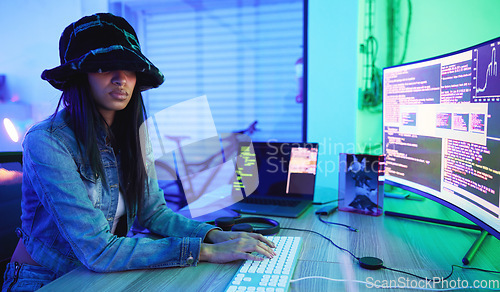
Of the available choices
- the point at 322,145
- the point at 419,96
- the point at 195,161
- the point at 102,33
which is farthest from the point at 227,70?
the point at 102,33

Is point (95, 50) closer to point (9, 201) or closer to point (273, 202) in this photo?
point (9, 201)

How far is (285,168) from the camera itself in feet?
5.35

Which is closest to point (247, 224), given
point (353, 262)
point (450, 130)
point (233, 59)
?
point (353, 262)

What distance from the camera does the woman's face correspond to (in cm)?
100

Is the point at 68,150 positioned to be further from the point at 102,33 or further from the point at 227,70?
the point at 227,70

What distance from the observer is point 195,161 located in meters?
3.03

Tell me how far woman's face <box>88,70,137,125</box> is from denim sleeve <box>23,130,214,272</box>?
17cm

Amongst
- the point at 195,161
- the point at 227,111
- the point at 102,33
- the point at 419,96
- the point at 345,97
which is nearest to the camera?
the point at 102,33

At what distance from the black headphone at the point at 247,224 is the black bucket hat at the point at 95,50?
22.8 inches

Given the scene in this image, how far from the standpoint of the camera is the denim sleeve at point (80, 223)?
2.85 ft

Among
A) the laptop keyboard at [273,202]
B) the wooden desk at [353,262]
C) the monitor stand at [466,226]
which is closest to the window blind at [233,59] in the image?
the laptop keyboard at [273,202]

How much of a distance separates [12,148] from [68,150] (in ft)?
A: 4.24

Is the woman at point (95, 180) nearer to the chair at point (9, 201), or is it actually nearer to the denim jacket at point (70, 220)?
the denim jacket at point (70, 220)

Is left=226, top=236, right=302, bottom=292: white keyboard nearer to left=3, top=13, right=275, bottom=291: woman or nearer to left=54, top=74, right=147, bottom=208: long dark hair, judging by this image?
left=3, top=13, right=275, bottom=291: woman
